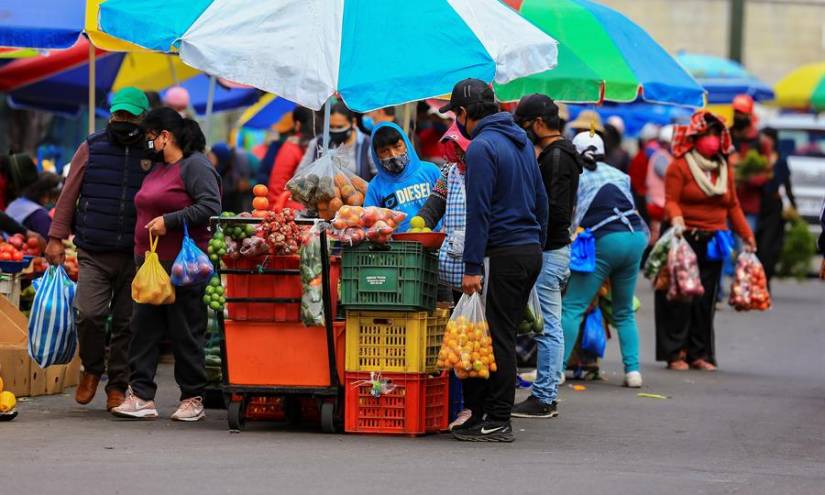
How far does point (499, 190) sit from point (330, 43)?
1502 mm

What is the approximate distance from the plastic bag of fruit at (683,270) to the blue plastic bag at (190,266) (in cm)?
525

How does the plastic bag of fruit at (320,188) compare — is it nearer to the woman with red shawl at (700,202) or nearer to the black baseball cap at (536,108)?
the black baseball cap at (536,108)

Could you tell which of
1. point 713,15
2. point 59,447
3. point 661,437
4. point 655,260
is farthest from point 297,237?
point 713,15

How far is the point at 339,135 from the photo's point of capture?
1315 cm

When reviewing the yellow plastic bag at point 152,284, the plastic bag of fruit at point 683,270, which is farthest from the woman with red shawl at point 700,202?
the yellow plastic bag at point 152,284

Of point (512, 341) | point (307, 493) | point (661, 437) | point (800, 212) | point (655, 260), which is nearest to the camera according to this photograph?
point (307, 493)

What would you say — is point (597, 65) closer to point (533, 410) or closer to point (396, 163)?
point (396, 163)

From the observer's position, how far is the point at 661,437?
32.7 feet

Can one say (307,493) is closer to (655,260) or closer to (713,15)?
(655,260)

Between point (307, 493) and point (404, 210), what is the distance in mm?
3229

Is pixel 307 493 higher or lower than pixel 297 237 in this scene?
lower

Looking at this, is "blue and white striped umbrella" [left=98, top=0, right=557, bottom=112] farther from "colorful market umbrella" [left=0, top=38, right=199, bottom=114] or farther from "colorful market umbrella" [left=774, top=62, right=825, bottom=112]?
"colorful market umbrella" [left=774, top=62, right=825, bottom=112]

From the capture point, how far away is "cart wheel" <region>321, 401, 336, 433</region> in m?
9.49

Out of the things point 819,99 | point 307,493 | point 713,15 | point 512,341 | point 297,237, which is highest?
point 713,15
